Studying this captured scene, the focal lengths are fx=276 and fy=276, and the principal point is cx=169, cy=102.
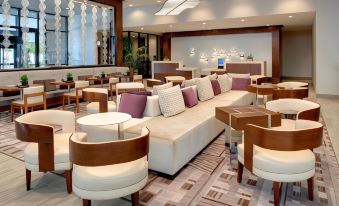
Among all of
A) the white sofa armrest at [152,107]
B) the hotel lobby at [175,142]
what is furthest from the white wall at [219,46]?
the white sofa armrest at [152,107]

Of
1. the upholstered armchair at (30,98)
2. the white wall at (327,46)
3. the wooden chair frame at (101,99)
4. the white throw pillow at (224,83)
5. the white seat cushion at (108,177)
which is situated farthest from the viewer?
the white wall at (327,46)

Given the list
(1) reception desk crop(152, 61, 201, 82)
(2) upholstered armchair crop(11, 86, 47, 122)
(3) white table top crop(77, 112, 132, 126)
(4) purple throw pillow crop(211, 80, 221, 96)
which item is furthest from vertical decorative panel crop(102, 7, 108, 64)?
(3) white table top crop(77, 112, 132, 126)

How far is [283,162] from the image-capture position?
8.39 feet

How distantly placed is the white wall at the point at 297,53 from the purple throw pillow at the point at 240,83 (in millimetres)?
11000

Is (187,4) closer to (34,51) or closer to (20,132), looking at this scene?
(20,132)

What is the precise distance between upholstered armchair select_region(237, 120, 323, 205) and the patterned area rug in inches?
9.1

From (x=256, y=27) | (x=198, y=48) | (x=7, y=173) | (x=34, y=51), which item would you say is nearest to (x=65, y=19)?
(x=34, y=51)

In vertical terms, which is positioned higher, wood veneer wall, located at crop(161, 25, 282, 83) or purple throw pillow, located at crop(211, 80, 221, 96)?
wood veneer wall, located at crop(161, 25, 282, 83)

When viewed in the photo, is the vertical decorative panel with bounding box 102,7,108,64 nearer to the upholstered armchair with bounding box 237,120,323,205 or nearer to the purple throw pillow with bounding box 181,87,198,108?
the purple throw pillow with bounding box 181,87,198,108

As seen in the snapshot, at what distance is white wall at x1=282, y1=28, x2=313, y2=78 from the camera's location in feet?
55.2

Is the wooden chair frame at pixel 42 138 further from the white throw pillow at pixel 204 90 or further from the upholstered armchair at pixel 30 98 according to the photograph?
the white throw pillow at pixel 204 90

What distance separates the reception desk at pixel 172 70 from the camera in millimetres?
13117

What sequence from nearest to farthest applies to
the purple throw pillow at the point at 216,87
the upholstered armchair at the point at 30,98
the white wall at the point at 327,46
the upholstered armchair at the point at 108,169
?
the upholstered armchair at the point at 108,169 < the upholstered armchair at the point at 30,98 < the purple throw pillow at the point at 216,87 < the white wall at the point at 327,46

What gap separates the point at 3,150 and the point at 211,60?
14.0 meters
